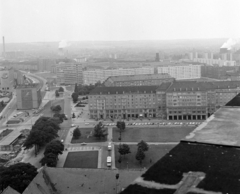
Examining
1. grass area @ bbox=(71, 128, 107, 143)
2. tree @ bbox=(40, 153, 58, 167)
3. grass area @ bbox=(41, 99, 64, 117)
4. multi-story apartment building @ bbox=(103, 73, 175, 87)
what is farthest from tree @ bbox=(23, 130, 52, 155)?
multi-story apartment building @ bbox=(103, 73, 175, 87)

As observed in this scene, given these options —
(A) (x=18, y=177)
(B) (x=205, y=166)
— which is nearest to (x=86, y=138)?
(A) (x=18, y=177)

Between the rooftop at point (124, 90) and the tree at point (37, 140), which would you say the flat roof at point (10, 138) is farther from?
the rooftop at point (124, 90)

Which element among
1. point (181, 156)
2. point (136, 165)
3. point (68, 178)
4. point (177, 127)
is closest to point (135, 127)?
point (177, 127)

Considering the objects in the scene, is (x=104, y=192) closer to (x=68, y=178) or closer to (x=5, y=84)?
(x=68, y=178)

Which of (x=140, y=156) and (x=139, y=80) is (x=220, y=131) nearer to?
(x=140, y=156)

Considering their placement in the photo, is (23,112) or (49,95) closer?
(23,112)

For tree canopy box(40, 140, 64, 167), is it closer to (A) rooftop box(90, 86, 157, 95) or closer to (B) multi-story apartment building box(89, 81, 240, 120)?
(B) multi-story apartment building box(89, 81, 240, 120)
